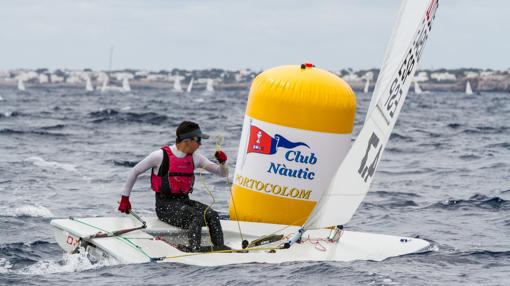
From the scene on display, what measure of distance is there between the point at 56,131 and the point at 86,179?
11.7m

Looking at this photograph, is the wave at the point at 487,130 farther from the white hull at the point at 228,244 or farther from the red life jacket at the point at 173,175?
the red life jacket at the point at 173,175

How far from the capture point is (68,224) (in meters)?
7.97

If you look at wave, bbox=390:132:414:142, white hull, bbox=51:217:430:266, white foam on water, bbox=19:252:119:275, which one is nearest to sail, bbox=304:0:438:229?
white hull, bbox=51:217:430:266

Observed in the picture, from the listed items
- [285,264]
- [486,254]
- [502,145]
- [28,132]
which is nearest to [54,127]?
[28,132]

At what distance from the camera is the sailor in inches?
298

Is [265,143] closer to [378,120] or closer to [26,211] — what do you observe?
[378,120]

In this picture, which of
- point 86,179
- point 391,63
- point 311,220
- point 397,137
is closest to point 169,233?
→ point 311,220

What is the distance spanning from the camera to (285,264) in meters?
7.23

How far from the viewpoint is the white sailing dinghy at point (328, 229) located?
7.01 m

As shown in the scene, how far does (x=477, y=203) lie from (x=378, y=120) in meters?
5.31

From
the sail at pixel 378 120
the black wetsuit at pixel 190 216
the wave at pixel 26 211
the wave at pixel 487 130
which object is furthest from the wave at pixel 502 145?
the black wetsuit at pixel 190 216

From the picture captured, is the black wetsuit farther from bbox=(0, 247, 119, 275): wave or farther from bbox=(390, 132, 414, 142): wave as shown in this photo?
bbox=(390, 132, 414, 142): wave

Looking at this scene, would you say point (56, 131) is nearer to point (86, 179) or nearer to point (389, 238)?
point (86, 179)

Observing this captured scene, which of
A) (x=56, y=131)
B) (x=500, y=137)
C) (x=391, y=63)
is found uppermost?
(x=391, y=63)
